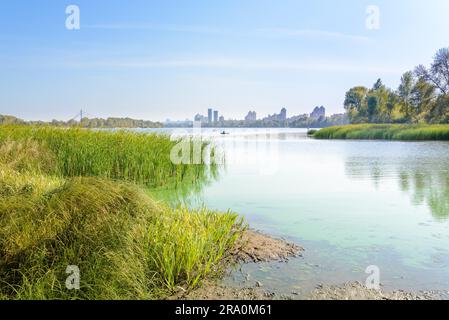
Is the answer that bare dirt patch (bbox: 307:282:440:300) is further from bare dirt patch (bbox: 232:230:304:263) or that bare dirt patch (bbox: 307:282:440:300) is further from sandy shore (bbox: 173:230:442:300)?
bare dirt patch (bbox: 232:230:304:263)

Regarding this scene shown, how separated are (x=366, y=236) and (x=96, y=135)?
855 cm

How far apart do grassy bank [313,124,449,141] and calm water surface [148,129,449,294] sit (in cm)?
2046

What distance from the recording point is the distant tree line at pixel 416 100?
41125 mm

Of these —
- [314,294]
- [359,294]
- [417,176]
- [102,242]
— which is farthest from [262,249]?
[417,176]

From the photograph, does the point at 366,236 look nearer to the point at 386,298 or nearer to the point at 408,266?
the point at 408,266

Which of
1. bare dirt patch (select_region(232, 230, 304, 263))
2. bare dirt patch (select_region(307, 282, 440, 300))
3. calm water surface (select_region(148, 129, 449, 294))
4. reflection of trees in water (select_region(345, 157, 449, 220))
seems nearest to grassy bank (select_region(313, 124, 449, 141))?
reflection of trees in water (select_region(345, 157, 449, 220))

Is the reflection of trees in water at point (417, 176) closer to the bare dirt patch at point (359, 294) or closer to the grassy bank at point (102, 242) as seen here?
the bare dirt patch at point (359, 294)

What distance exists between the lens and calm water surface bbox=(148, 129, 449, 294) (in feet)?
14.8

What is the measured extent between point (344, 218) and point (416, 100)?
1660 inches

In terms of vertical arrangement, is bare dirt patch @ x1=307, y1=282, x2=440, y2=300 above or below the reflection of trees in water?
below

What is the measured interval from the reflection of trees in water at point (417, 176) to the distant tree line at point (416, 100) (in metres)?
26.5

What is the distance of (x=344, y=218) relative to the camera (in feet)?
24.1

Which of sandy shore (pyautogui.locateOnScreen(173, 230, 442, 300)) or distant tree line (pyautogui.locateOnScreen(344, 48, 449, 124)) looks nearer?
sandy shore (pyautogui.locateOnScreen(173, 230, 442, 300))

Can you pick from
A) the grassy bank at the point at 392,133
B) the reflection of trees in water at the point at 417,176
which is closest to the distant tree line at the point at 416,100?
the grassy bank at the point at 392,133
